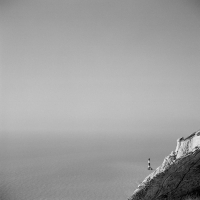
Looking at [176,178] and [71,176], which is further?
[71,176]

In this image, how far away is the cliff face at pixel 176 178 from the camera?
12.2 ft

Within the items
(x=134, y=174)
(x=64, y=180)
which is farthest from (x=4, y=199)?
(x=134, y=174)

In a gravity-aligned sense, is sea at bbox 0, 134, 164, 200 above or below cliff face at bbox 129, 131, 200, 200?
below

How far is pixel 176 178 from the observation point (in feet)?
12.7

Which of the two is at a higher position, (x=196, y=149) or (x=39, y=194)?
(x=196, y=149)

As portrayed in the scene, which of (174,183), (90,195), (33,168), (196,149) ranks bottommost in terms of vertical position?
(90,195)

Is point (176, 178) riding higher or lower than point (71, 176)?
higher

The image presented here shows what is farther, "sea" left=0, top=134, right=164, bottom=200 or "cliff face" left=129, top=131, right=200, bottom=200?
"sea" left=0, top=134, right=164, bottom=200

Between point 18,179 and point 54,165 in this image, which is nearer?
point 18,179

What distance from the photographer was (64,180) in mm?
12789

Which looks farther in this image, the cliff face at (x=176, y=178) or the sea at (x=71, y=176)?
the sea at (x=71, y=176)

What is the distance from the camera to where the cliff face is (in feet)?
12.2

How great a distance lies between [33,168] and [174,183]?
14019 mm

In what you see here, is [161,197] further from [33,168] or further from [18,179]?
[33,168]
